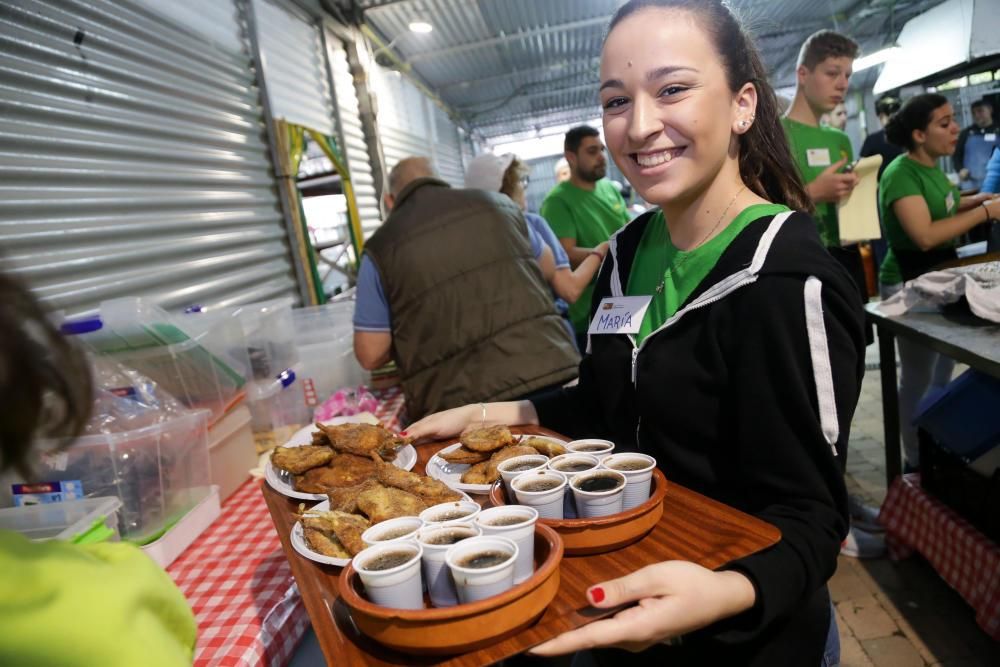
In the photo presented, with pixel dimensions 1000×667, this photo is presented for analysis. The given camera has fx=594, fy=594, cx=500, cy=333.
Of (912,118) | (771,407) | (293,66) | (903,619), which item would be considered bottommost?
(903,619)

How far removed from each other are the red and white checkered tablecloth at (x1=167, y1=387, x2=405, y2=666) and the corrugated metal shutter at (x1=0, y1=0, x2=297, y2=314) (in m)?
1.03

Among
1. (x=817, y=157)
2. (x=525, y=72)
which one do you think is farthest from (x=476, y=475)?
(x=525, y=72)

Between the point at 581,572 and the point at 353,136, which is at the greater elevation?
the point at 353,136

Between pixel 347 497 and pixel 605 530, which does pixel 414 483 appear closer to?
pixel 347 497

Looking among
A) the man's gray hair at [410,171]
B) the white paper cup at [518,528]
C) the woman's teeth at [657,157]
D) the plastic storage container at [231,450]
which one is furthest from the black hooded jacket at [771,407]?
the man's gray hair at [410,171]

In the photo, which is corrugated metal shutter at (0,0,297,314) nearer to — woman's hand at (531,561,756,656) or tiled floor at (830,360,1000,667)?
woman's hand at (531,561,756,656)

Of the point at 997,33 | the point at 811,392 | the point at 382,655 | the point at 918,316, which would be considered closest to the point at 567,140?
the point at 918,316

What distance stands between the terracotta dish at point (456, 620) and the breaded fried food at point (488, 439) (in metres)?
0.70

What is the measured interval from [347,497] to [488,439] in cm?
42

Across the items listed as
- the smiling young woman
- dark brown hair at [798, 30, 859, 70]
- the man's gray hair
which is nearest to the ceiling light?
dark brown hair at [798, 30, 859, 70]

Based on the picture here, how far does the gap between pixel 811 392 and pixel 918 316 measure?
2316 mm

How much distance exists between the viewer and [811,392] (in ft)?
3.74

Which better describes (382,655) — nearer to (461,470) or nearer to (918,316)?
(461,470)

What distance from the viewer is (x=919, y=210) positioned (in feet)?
11.9
